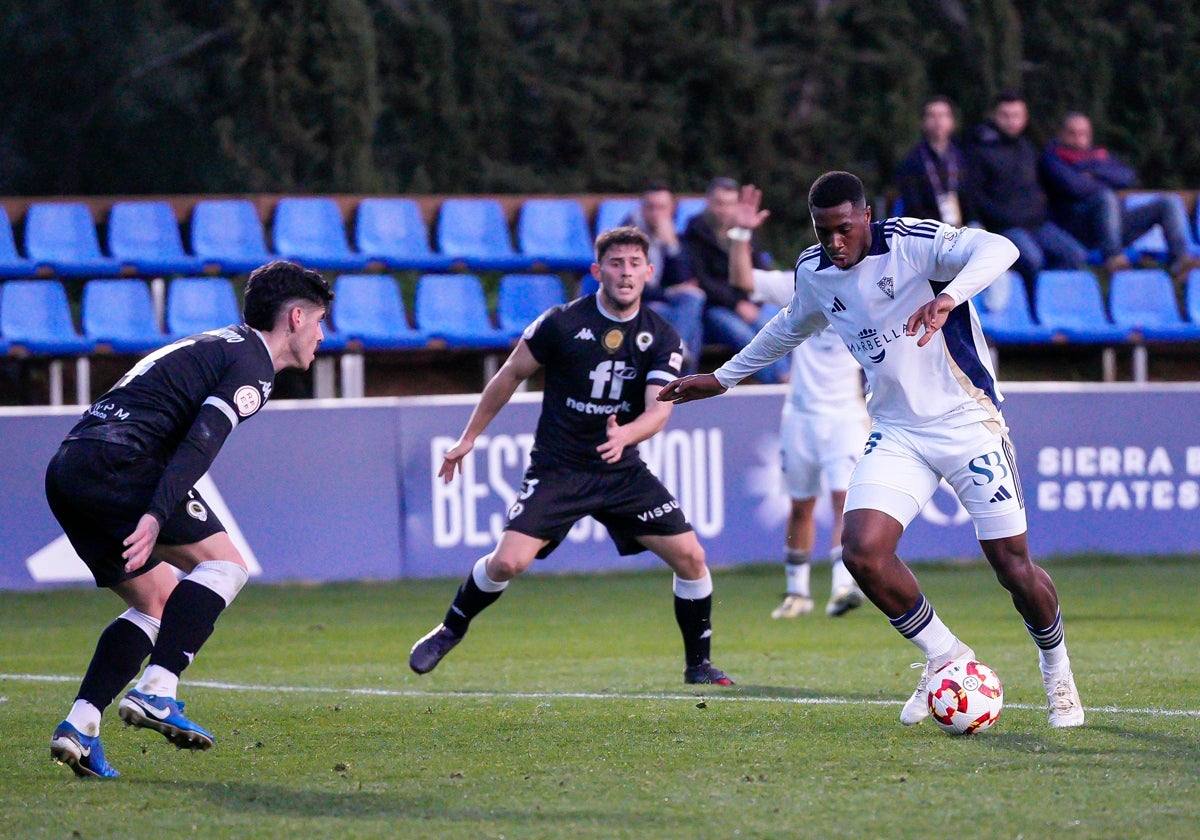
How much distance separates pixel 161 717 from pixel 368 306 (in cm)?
989

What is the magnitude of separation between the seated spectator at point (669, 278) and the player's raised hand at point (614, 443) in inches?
245

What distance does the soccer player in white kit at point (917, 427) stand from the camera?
5.98 m

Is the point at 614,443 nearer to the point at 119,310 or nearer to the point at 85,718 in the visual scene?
the point at 85,718

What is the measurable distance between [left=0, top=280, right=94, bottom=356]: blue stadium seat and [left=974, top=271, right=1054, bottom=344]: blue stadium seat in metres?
7.82

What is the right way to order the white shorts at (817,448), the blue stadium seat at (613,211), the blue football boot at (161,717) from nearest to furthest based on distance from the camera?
1. the blue football boot at (161,717)
2. the white shorts at (817,448)
3. the blue stadium seat at (613,211)

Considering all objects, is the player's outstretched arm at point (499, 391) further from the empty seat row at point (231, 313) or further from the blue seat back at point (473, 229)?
the blue seat back at point (473, 229)

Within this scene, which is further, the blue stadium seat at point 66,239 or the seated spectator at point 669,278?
the blue stadium seat at point 66,239

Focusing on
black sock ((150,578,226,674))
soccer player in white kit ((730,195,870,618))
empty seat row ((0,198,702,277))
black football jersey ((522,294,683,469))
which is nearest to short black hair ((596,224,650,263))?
black football jersey ((522,294,683,469))

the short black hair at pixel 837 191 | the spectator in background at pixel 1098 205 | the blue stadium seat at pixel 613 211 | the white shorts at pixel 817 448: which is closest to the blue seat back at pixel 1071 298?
the spectator in background at pixel 1098 205

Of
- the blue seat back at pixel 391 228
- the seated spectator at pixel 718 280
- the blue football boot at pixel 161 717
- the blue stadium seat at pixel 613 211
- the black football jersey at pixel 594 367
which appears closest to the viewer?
the blue football boot at pixel 161 717

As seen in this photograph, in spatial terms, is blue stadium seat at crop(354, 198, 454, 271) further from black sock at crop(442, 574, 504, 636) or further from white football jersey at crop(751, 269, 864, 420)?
black sock at crop(442, 574, 504, 636)

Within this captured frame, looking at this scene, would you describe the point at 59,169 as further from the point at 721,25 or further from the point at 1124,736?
the point at 1124,736

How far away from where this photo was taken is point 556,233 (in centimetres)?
1611

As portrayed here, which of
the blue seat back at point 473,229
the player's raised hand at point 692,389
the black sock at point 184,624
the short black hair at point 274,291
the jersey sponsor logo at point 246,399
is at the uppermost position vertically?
the short black hair at point 274,291
